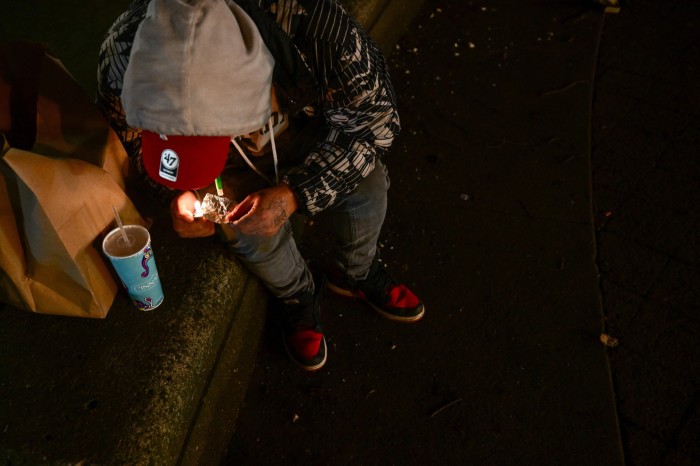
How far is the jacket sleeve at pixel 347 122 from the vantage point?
5.80 ft

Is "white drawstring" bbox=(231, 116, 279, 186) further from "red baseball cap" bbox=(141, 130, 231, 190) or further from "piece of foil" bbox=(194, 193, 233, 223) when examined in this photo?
"red baseball cap" bbox=(141, 130, 231, 190)

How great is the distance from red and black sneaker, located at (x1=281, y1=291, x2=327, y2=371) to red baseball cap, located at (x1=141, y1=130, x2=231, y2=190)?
0.98m

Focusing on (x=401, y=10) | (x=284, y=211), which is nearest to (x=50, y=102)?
(x=284, y=211)

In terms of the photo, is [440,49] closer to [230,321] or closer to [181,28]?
[230,321]

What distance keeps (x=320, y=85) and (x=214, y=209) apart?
54 cm

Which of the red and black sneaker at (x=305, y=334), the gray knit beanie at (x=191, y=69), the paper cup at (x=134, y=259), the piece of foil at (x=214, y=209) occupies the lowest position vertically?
the red and black sneaker at (x=305, y=334)

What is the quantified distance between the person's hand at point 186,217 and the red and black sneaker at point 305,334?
1.91 feet

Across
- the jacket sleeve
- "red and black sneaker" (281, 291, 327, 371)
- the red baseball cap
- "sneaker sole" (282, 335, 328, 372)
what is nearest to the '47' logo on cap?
the red baseball cap

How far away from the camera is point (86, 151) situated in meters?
1.79

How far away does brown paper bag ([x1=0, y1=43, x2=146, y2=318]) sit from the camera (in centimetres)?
162

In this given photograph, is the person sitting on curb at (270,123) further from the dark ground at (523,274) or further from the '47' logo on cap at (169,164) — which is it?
the dark ground at (523,274)

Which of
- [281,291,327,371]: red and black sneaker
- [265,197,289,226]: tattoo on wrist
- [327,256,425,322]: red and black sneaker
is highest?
[265,197,289,226]: tattoo on wrist

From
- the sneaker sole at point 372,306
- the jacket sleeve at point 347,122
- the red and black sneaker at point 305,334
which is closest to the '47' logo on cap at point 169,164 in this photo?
the jacket sleeve at point 347,122

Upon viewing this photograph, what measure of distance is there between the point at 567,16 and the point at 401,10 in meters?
1.31
